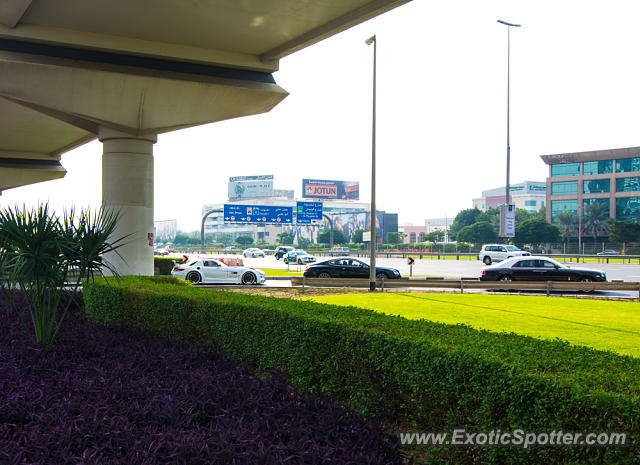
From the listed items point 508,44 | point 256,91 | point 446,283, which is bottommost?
point 446,283

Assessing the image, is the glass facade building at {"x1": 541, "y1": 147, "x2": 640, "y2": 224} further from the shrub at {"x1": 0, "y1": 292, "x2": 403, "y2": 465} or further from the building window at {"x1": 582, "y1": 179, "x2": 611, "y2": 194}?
the shrub at {"x1": 0, "y1": 292, "x2": 403, "y2": 465}

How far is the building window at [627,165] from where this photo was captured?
89188 mm

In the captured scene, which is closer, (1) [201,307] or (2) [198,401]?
(2) [198,401]

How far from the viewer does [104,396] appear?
201 inches

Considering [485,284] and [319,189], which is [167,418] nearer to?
[485,284]

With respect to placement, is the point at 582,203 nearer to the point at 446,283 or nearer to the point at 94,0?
the point at 446,283

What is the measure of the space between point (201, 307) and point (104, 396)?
8.85 feet

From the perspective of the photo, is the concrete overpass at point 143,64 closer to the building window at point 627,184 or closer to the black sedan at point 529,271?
the black sedan at point 529,271

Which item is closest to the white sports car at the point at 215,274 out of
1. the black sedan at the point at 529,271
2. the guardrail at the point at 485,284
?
the guardrail at the point at 485,284

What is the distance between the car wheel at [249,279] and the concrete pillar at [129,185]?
22.3 feet

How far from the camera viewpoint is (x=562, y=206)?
98.0 m

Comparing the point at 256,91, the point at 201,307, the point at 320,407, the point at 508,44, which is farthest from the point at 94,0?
the point at 508,44

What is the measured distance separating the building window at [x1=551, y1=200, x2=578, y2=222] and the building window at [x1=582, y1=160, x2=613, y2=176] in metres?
5.78

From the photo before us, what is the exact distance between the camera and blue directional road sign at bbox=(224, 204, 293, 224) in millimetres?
51969
